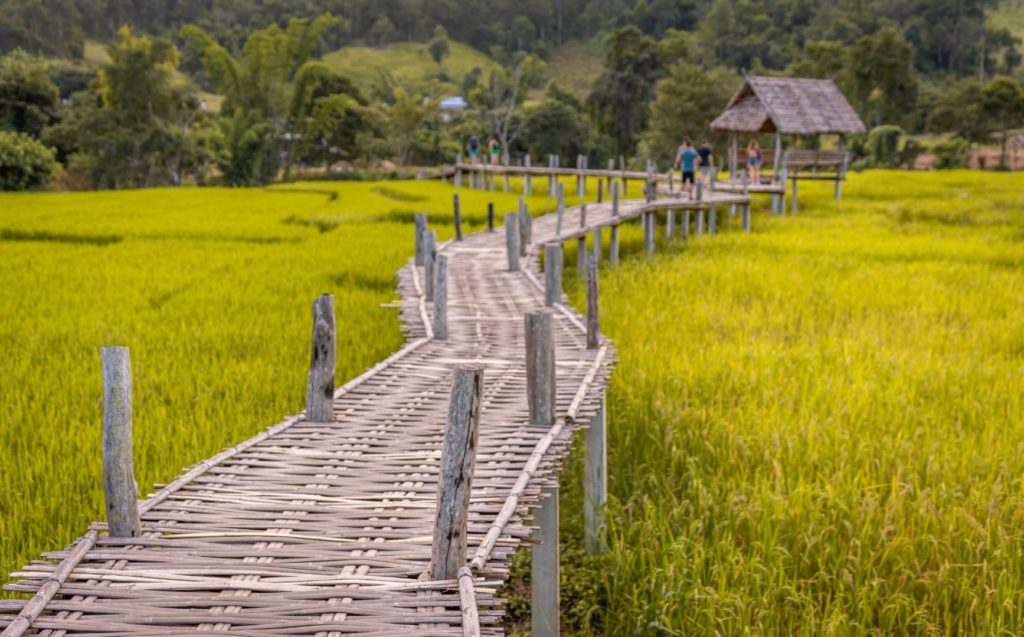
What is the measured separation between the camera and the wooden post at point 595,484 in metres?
5.16

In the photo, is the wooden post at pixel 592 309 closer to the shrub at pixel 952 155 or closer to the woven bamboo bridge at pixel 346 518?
the woven bamboo bridge at pixel 346 518

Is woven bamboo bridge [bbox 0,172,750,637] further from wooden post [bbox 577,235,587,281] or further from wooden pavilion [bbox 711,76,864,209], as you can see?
wooden pavilion [bbox 711,76,864,209]

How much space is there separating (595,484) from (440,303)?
229 cm

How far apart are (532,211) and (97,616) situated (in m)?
17.3

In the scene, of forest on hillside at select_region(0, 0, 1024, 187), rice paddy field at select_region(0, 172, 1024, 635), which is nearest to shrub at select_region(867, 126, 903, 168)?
forest on hillside at select_region(0, 0, 1024, 187)

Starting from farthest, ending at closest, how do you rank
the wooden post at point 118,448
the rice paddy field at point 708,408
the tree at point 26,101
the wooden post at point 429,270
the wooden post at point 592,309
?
the tree at point 26,101
the wooden post at point 429,270
the wooden post at point 592,309
the rice paddy field at point 708,408
the wooden post at point 118,448

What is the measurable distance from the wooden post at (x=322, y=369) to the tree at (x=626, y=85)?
4121 cm

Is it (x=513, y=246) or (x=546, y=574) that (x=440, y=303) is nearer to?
(x=546, y=574)

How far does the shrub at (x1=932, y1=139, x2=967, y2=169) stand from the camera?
38750mm

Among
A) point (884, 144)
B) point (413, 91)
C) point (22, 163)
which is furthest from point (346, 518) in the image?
point (413, 91)

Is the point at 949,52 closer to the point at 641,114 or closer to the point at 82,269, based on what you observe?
the point at 641,114

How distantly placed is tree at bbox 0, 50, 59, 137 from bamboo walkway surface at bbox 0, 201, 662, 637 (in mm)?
32953

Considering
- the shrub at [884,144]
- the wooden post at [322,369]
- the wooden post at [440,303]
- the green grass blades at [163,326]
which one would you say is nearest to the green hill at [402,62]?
the shrub at [884,144]

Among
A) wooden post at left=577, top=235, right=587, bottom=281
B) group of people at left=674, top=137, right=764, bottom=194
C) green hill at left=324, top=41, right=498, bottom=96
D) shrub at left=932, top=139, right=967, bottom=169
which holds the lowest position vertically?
wooden post at left=577, top=235, right=587, bottom=281
